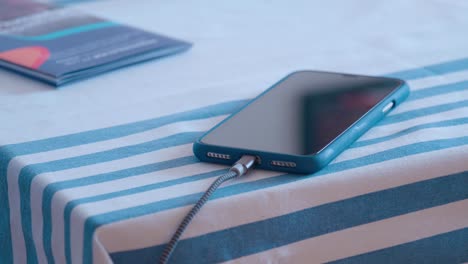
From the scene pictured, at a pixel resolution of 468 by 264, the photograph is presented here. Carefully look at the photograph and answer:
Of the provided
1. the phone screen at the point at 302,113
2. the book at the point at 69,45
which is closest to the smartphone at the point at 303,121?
the phone screen at the point at 302,113

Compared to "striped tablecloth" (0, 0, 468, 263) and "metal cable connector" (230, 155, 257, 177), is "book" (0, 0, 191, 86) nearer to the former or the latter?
"striped tablecloth" (0, 0, 468, 263)

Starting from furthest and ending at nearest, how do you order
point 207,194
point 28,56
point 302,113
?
1. point 28,56
2. point 302,113
3. point 207,194

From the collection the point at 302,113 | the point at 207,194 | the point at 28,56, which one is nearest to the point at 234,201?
the point at 207,194

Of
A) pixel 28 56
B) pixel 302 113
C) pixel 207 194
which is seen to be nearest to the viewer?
pixel 207 194

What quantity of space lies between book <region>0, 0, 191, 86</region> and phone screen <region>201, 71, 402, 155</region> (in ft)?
0.68

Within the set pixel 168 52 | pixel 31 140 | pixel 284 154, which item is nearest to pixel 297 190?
pixel 284 154

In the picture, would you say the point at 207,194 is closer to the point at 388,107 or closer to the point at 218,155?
the point at 218,155

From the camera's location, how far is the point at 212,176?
55 cm

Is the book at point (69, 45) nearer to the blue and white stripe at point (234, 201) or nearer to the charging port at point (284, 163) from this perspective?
the blue and white stripe at point (234, 201)

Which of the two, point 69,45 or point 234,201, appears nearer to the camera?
point 234,201

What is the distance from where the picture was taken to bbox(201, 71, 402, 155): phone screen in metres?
0.57

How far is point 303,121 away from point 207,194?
13 cm

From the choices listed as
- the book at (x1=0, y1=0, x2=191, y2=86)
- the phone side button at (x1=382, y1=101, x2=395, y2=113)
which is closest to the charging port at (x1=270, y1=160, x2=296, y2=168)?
the phone side button at (x1=382, y1=101, x2=395, y2=113)

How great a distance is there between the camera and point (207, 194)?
20.3 inches
